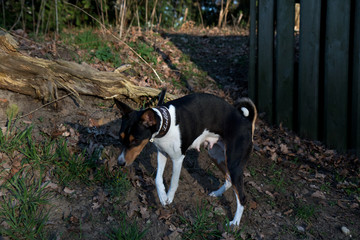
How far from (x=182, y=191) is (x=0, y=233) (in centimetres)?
205

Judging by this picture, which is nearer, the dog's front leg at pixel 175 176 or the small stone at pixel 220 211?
the dog's front leg at pixel 175 176

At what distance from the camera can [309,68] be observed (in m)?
6.36

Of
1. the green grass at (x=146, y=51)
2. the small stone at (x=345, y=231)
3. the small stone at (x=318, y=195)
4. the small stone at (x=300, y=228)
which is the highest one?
the green grass at (x=146, y=51)

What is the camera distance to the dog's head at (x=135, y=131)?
3.76 meters

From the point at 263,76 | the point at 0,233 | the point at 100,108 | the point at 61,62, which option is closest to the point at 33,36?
the point at 61,62

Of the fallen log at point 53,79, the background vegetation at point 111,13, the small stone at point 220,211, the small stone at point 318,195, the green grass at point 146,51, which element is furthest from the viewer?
the background vegetation at point 111,13

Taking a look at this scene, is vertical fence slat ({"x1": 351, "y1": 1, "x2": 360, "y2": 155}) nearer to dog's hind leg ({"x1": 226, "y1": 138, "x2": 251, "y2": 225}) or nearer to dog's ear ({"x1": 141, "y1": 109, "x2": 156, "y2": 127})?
dog's hind leg ({"x1": 226, "y1": 138, "x2": 251, "y2": 225})

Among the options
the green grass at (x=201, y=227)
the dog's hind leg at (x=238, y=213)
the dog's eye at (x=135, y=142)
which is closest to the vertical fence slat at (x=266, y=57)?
the dog's hind leg at (x=238, y=213)

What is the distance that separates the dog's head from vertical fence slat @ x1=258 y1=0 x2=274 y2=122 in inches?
142

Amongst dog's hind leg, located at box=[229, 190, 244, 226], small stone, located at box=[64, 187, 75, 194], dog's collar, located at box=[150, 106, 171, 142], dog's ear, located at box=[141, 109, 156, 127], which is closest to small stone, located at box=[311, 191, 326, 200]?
dog's hind leg, located at box=[229, 190, 244, 226]

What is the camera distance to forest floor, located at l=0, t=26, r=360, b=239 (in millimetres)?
3958

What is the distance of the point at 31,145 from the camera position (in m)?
4.46

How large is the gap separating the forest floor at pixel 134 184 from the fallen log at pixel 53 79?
17cm

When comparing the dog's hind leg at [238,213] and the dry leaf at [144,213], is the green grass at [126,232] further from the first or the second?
the dog's hind leg at [238,213]
